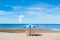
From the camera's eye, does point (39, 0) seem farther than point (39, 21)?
No

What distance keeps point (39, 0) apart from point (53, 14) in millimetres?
2589

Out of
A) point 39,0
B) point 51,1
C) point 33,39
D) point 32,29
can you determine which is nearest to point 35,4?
point 39,0

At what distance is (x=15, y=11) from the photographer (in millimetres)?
12180

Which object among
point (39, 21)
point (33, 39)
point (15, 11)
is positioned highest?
point (15, 11)

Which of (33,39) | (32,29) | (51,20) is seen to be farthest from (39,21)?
(33,39)

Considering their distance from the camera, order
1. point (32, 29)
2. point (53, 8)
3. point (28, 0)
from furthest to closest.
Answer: point (53, 8) → point (28, 0) → point (32, 29)

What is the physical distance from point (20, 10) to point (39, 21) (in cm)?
228

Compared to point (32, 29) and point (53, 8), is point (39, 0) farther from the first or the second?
point (32, 29)

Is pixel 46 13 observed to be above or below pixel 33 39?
above

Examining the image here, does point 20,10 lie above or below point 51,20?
above

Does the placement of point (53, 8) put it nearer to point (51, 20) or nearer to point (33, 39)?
point (51, 20)

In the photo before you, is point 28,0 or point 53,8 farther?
point 53,8

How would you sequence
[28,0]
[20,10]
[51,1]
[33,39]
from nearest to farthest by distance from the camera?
[33,39] → [28,0] → [51,1] → [20,10]

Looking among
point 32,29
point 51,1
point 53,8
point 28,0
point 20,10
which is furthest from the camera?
point 20,10
